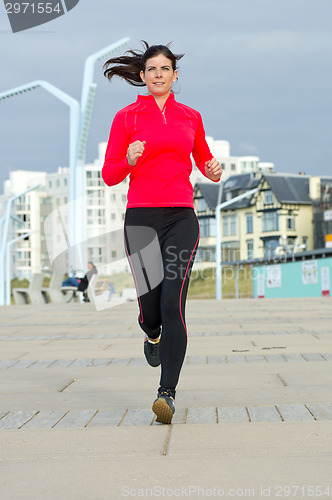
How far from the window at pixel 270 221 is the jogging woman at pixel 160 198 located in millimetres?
77092

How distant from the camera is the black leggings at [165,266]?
407 centimetres

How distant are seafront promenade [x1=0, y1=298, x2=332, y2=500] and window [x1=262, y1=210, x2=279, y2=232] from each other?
73713mm

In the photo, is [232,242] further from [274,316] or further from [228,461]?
[228,461]

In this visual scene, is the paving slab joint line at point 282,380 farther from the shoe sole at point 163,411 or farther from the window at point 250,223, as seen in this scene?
the window at point 250,223

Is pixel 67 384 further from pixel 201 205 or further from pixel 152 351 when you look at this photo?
pixel 201 205

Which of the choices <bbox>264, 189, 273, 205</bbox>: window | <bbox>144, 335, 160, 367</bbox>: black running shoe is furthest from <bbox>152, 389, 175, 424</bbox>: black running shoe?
<bbox>264, 189, 273, 205</bbox>: window

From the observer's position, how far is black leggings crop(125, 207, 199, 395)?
4.07 meters

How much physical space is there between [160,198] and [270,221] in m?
78.8

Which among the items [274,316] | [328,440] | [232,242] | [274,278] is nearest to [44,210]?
[232,242]

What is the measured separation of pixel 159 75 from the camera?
438 centimetres

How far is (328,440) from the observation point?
3389 millimetres

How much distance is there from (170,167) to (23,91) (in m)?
24.0

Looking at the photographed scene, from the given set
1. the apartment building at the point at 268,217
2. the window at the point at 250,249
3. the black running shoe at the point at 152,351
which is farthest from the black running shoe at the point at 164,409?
the window at the point at 250,249

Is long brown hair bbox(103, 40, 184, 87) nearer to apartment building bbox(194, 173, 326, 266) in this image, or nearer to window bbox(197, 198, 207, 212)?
apartment building bbox(194, 173, 326, 266)
